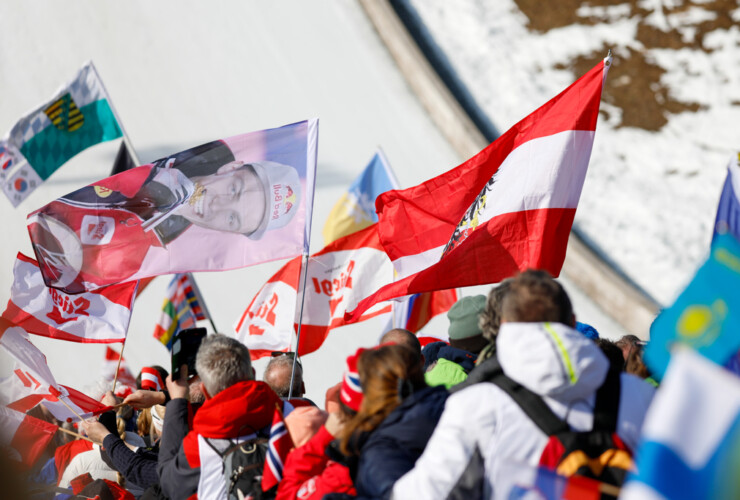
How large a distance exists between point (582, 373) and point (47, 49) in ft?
28.3

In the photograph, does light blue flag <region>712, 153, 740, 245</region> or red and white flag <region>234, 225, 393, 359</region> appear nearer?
light blue flag <region>712, 153, 740, 245</region>

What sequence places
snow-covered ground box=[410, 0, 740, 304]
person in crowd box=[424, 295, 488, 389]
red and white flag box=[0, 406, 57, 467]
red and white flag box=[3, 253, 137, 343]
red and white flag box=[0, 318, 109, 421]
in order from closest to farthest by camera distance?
person in crowd box=[424, 295, 488, 389] → red and white flag box=[0, 406, 57, 467] → red and white flag box=[0, 318, 109, 421] → red and white flag box=[3, 253, 137, 343] → snow-covered ground box=[410, 0, 740, 304]

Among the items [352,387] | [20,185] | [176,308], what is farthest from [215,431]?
[20,185]

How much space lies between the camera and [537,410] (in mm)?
1616

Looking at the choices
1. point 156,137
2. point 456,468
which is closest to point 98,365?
point 156,137

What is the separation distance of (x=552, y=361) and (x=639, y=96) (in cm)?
548

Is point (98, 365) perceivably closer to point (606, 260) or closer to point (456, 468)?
point (606, 260)

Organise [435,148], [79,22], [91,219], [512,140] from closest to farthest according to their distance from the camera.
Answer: [512,140] → [91,219] → [435,148] → [79,22]

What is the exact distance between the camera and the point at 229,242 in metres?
3.59

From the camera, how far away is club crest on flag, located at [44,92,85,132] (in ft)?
17.2

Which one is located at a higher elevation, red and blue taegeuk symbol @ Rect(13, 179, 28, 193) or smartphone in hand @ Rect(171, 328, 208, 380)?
red and blue taegeuk symbol @ Rect(13, 179, 28, 193)

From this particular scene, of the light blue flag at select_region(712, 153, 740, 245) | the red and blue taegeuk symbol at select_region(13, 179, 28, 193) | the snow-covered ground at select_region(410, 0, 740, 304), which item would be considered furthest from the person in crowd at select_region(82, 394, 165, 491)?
the snow-covered ground at select_region(410, 0, 740, 304)

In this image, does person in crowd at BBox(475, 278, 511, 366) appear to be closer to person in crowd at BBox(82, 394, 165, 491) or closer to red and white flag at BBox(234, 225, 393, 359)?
person in crowd at BBox(82, 394, 165, 491)

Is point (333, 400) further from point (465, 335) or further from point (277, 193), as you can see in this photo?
point (277, 193)
